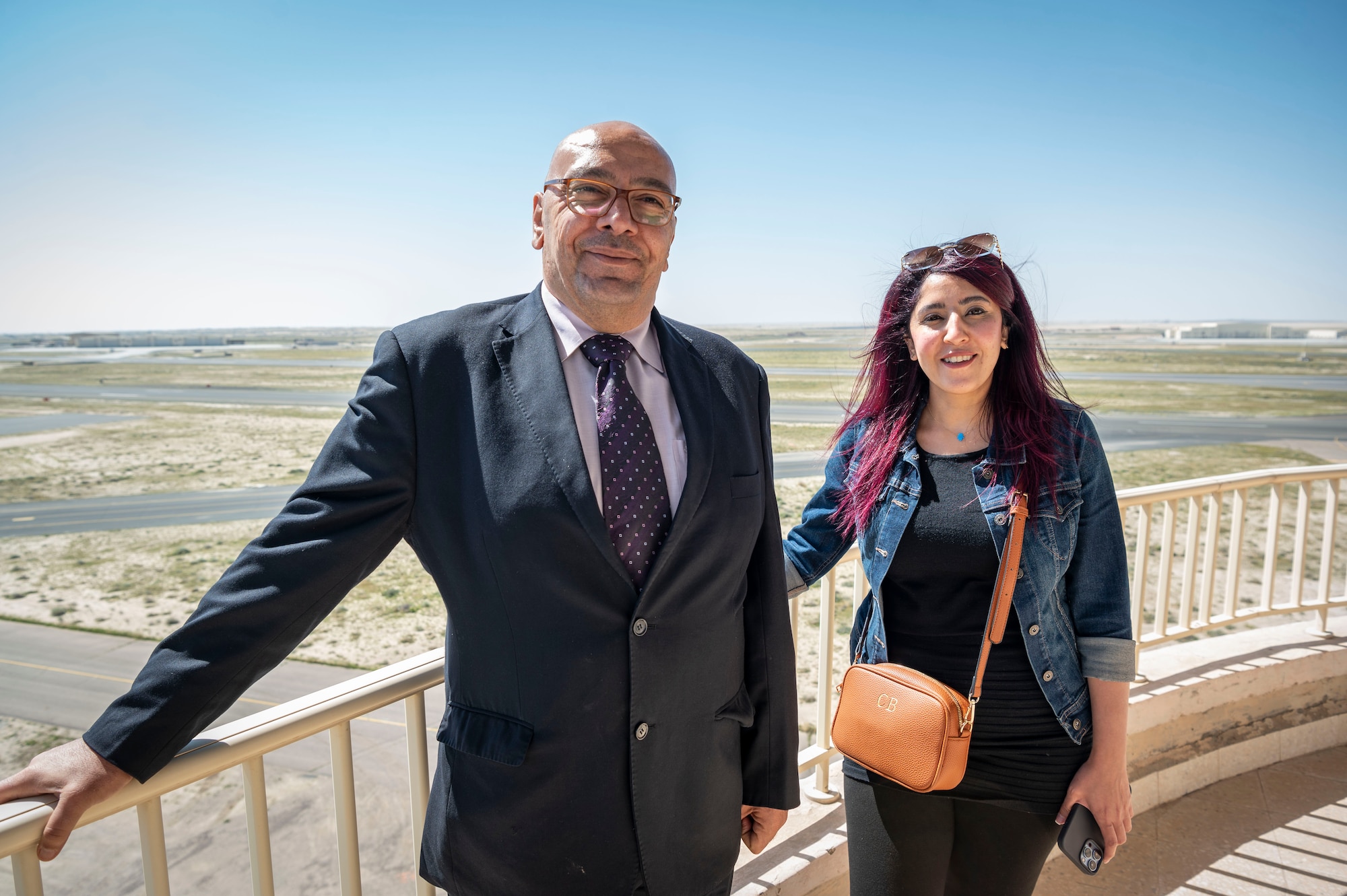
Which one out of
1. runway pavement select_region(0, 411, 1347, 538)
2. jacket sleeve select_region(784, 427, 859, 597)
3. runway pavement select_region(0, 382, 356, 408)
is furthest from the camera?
runway pavement select_region(0, 382, 356, 408)

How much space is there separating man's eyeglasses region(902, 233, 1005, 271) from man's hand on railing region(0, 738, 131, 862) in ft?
5.82

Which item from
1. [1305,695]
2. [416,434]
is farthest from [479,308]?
[1305,695]

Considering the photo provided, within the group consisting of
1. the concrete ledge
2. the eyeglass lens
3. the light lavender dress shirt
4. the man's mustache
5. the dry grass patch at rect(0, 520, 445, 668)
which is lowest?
the dry grass patch at rect(0, 520, 445, 668)

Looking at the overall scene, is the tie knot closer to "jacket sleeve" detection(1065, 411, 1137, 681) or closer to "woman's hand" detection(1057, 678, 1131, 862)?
"jacket sleeve" detection(1065, 411, 1137, 681)

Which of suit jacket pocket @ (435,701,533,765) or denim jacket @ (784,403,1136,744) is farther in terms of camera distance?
denim jacket @ (784,403,1136,744)

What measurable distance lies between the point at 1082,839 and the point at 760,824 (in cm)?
67

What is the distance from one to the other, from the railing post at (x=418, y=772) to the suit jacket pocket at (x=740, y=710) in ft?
1.85

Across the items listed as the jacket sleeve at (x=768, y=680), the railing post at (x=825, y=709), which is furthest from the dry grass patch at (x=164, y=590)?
the jacket sleeve at (x=768, y=680)

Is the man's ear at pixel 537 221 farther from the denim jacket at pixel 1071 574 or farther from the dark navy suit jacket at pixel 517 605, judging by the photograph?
the denim jacket at pixel 1071 574

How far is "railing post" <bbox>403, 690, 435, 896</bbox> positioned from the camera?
1.41 meters

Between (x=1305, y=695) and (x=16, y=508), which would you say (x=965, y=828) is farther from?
(x=16, y=508)

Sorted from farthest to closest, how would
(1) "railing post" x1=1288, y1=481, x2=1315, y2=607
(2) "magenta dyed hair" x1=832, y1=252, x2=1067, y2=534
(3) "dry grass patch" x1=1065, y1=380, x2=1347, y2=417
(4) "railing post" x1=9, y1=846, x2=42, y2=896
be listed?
(3) "dry grass patch" x1=1065, y1=380, x2=1347, y2=417 < (1) "railing post" x1=1288, y1=481, x2=1315, y2=607 < (2) "magenta dyed hair" x1=832, y1=252, x2=1067, y2=534 < (4) "railing post" x1=9, y1=846, x2=42, y2=896

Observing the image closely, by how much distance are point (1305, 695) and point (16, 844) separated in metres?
4.38

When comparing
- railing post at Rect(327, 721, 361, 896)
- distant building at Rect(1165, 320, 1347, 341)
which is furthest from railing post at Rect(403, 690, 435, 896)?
distant building at Rect(1165, 320, 1347, 341)
